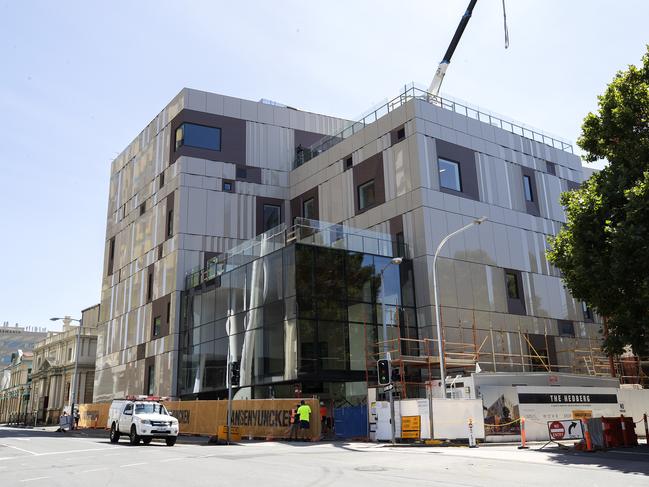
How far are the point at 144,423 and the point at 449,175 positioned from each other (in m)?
23.2

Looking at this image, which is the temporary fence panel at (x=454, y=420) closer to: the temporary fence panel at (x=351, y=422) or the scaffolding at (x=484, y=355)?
the scaffolding at (x=484, y=355)

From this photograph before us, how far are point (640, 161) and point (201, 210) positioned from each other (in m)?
31.1

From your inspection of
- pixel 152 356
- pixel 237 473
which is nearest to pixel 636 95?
pixel 237 473

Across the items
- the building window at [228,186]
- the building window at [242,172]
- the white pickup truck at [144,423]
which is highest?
the building window at [242,172]

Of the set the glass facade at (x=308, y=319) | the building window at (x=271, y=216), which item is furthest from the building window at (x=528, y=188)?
the building window at (x=271, y=216)

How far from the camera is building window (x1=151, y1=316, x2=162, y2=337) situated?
44.6 metres

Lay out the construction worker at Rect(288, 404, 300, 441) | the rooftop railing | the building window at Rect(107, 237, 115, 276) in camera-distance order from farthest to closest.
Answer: the building window at Rect(107, 237, 115, 276) → the rooftop railing → the construction worker at Rect(288, 404, 300, 441)

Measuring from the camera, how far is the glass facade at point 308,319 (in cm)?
3080

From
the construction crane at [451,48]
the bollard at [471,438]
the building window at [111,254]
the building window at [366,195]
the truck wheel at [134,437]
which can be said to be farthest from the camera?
the building window at [111,254]

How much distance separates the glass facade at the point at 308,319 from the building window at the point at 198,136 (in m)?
13.3

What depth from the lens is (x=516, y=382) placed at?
27.8 meters

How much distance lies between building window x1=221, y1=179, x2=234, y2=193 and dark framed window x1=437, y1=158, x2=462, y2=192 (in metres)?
16.8

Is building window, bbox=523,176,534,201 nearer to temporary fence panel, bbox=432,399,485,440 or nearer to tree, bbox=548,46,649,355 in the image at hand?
tree, bbox=548,46,649,355

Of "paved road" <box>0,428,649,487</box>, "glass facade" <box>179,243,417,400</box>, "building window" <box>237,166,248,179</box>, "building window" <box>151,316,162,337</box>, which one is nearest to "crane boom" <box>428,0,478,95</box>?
"building window" <box>237,166,248,179</box>
